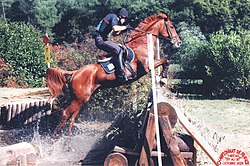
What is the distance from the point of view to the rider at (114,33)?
758 centimetres

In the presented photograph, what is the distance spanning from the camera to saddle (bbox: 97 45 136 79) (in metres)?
7.93

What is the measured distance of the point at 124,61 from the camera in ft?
26.2

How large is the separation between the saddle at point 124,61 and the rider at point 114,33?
12 cm

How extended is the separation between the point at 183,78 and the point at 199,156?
9.73 metres

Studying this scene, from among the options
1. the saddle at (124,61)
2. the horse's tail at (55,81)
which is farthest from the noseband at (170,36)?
the horse's tail at (55,81)

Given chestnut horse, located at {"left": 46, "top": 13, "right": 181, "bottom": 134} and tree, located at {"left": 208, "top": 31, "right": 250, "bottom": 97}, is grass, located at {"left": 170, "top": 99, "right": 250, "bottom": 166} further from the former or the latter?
chestnut horse, located at {"left": 46, "top": 13, "right": 181, "bottom": 134}

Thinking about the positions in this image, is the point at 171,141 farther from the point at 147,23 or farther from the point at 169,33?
the point at 147,23

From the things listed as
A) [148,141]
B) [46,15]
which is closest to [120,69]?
[148,141]

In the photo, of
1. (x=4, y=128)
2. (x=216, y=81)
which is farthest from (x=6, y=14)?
(x=4, y=128)

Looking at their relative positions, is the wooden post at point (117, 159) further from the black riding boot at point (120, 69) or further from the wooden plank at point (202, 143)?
the black riding boot at point (120, 69)

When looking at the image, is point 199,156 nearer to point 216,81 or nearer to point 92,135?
point 92,135

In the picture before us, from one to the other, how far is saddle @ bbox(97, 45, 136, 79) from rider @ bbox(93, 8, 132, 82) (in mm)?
116

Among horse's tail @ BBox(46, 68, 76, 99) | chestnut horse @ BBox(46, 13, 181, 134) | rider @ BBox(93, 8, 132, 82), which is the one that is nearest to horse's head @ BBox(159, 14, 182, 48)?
chestnut horse @ BBox(46, 13, 181, 134)

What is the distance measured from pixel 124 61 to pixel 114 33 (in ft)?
1.83
